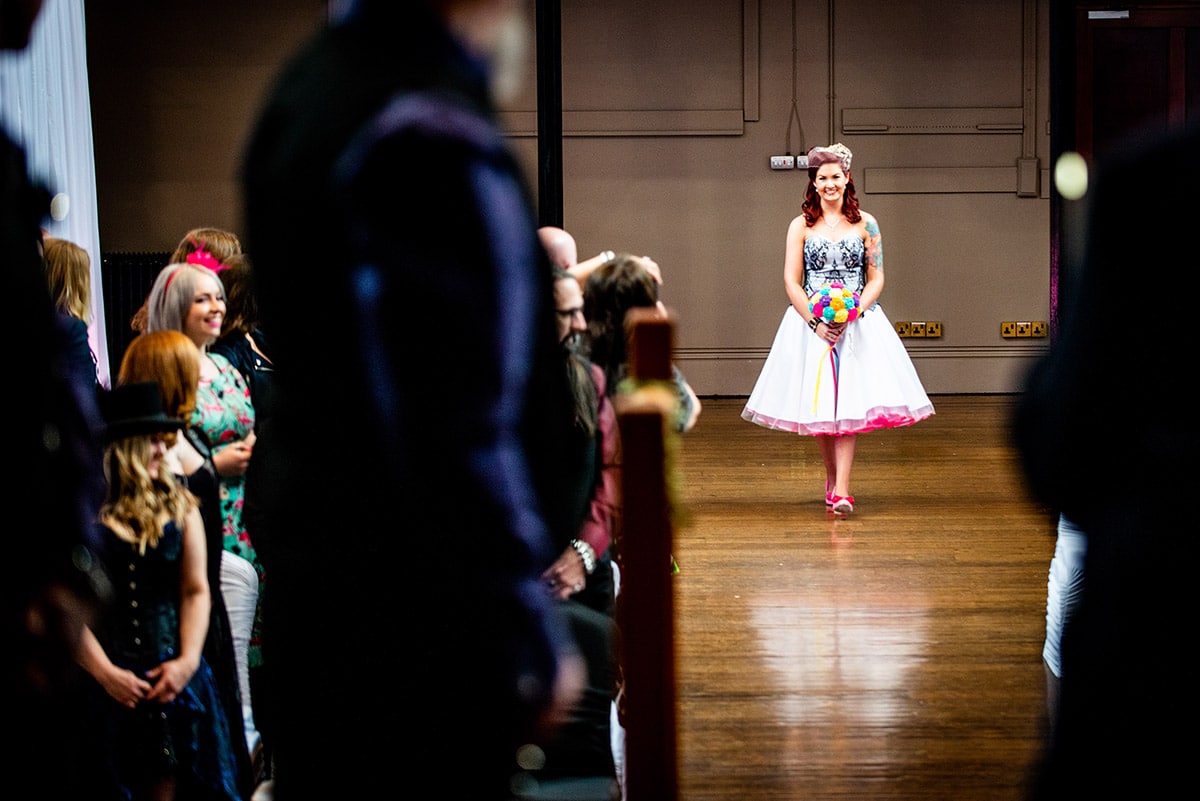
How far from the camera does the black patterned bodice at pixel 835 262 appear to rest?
636 cm

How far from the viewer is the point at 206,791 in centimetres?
250

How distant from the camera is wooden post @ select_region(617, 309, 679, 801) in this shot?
131 cm

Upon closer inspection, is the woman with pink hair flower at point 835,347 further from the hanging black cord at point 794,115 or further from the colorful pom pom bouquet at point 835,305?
the hanging black cord at point 794,115

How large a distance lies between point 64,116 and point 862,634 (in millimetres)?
6038

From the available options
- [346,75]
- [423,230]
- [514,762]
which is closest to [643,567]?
[514,762]

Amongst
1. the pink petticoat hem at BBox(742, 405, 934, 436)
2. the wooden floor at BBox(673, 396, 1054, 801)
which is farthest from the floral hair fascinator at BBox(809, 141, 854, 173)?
the wooden floor at BBox(673, 396, 1054, 801)

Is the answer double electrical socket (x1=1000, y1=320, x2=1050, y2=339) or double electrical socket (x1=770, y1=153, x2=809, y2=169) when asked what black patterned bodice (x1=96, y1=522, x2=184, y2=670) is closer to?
double electrical socket (x1=770, y1=153, x2=809, y2=169)

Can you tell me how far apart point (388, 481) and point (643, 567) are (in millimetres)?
260

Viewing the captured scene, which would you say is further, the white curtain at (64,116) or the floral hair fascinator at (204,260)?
the white curtain at (64,116)

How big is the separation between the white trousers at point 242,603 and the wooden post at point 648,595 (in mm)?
1917

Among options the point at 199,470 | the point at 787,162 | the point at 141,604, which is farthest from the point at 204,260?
the point at 787,162

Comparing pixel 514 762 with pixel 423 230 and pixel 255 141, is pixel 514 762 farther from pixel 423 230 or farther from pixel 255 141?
pixel 255 141

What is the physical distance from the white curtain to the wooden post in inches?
262

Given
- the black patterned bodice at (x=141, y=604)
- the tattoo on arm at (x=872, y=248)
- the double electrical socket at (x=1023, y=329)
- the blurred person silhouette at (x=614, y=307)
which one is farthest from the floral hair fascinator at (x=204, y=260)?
the double electrical socket at (x=1023, y=329)
